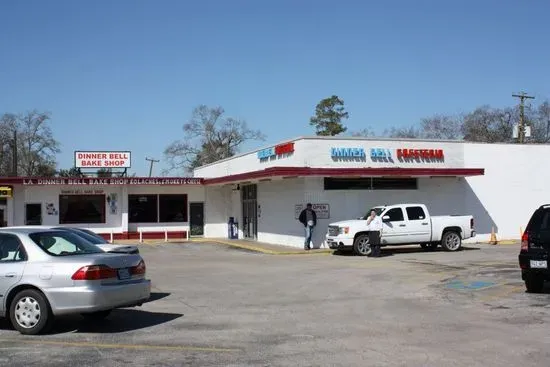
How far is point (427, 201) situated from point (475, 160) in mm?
3356

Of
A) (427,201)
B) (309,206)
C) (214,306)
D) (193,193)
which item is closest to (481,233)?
(427,201)

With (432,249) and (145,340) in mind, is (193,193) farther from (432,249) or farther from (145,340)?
(145,340)

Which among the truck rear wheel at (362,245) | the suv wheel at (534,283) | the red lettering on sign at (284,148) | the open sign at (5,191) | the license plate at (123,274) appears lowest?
the suv wheel at (534,283)

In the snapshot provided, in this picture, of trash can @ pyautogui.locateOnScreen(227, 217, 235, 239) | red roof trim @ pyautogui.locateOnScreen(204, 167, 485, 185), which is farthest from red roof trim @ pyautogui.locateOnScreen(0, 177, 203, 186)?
red roof trim @ pyautogui.locateOnScreen(204, 167, 485, 185)

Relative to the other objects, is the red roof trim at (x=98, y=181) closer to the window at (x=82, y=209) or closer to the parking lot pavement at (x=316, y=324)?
the window at (x=82, y=209)

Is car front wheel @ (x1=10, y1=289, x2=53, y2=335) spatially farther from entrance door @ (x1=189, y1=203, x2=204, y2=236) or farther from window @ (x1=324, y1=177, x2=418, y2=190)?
entrance door @ (x1=189, y1=203, x2=204, y2=236)

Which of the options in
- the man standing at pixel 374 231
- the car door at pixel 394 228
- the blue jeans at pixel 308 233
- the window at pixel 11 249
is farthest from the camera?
the blue jeans at pixel 308 233

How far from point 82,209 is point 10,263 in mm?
28447

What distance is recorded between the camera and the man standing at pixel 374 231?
22661 millimetres

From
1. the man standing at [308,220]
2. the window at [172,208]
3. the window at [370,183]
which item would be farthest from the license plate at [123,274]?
the window at [172,208]

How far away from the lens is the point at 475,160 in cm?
3000

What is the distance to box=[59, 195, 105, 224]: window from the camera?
36.4 metres

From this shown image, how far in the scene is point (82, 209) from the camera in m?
36.8

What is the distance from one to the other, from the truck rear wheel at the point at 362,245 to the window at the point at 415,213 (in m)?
2.05
